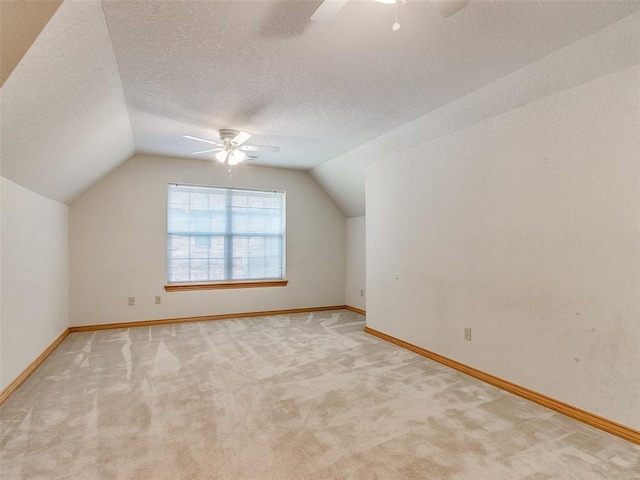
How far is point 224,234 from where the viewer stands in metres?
5.45

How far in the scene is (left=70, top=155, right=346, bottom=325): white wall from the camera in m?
4.66

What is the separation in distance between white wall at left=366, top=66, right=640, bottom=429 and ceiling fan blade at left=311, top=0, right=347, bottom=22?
1.85 metres

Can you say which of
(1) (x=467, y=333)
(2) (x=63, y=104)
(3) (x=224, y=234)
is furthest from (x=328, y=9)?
(3) (x=224, y=234)

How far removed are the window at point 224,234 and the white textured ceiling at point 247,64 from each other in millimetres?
1738

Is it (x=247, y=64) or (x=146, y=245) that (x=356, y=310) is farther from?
(x=247, y=64)

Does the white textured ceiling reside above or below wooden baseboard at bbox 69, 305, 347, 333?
above

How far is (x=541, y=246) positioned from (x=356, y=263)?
3577 millimetres

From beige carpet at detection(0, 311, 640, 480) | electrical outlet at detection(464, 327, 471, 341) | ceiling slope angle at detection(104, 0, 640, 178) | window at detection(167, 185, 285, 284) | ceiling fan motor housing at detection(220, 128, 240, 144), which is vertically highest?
ceiling slope angle at detection(104, 0, 640, 178)

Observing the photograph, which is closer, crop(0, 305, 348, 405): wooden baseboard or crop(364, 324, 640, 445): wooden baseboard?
crop(364, 324, 640, 445): wooden baseboard

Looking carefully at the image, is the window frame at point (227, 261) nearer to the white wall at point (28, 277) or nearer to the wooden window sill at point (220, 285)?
the wooden window sill at point (220, 285)

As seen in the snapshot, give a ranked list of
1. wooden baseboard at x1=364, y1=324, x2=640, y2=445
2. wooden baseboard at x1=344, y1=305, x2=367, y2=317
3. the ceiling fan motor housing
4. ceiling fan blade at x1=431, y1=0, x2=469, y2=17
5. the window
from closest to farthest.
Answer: ceiling fan blade at x1=431, y1=0, x2=469, y2=17 < wooden baseboard at x1=364, y1=324, x2=640, y2=445 < the ceiling fan motor housing < the window < wooden baseboard at x1=344, y1=305, x2=367, y2=317

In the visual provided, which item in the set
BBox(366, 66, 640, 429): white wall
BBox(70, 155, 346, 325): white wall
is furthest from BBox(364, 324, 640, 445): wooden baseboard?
BBox(70, 155, 346, 325): white wall

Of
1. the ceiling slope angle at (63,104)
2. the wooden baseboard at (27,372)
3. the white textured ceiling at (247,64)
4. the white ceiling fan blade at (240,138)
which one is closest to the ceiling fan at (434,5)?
the white textured ceiling at (247,64)

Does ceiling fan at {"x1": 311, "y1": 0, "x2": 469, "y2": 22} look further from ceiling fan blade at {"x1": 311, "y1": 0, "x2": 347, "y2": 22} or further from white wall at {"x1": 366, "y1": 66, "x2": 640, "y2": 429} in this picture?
white wall at {"x1": 366, "y1": 66, "x2": 640, "y2": 429}
